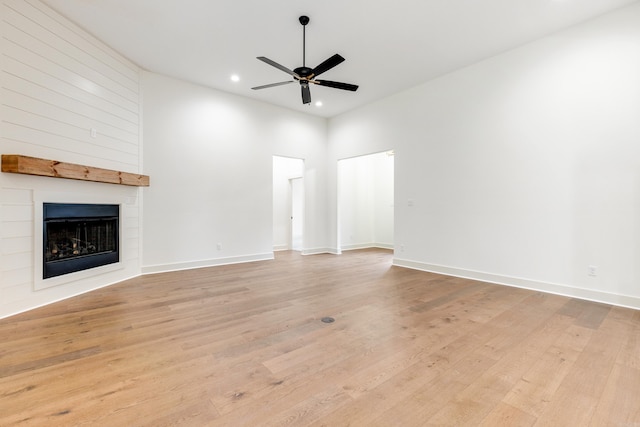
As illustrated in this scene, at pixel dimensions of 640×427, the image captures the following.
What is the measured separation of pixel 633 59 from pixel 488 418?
439 centimetres

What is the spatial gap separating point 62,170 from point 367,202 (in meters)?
6.84

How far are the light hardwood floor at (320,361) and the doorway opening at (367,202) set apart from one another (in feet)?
14.2

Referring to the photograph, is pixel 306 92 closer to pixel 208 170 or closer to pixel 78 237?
pixel 208 170

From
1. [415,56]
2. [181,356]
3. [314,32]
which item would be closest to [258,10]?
[314,32]

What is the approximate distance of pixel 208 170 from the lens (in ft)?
18.2

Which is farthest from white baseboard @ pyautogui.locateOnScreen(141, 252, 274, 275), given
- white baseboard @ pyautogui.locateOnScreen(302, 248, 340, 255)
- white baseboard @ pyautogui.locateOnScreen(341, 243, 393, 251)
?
white baseboard @ pyautogui.locateOnScreen(341, 243, 393, 251)

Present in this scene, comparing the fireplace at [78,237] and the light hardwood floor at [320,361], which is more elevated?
the fireplace at [78,237]

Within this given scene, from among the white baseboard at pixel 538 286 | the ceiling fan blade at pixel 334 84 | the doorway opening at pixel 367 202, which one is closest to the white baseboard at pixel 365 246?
the doorway opening at pixel 367 202

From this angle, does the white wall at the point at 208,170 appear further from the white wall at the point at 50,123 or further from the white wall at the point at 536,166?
the white wall at the point at 536,166

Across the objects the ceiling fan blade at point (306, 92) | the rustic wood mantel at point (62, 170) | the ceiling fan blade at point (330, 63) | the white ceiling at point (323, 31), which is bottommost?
the rustic wood mantel at point (62, 170)

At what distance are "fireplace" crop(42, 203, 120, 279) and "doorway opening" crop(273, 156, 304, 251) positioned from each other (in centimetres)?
415

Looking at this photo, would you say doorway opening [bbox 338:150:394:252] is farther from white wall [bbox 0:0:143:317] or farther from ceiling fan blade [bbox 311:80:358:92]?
white wall [bbox 0:0:143:317]

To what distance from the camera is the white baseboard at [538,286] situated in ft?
10.9

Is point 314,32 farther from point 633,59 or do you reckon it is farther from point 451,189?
point 633,59
